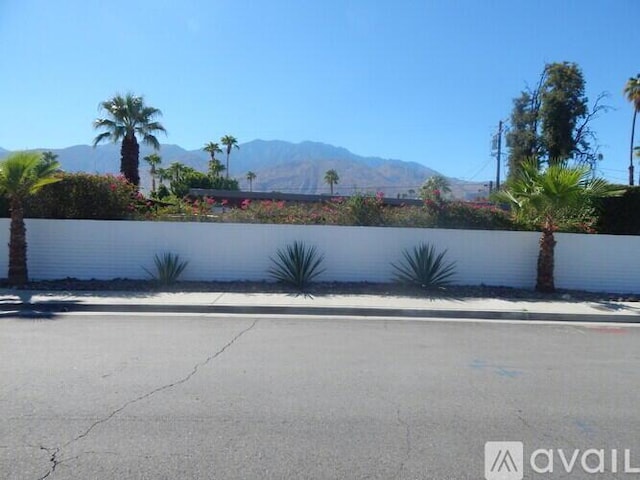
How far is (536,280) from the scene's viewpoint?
539 inches

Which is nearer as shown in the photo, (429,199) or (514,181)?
(514,181)

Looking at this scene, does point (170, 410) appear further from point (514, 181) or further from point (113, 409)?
point (514, 181)

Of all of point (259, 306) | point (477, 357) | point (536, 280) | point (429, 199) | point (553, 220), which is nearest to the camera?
point (477, 357)

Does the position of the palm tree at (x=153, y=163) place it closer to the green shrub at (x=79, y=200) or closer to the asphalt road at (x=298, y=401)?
the green shrub at (x=79, y=200)

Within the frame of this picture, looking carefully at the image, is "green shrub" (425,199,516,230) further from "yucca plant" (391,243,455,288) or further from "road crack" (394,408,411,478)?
"road crack" (394,408,411,478)

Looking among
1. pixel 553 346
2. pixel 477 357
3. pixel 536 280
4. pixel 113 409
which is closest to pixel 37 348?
pixel 113 409

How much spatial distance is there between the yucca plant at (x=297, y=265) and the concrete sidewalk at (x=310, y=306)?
135 cm

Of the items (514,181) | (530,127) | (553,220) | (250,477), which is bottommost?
(250,477)

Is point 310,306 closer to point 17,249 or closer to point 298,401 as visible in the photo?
point 298,401

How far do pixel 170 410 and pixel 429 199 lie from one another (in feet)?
36.8

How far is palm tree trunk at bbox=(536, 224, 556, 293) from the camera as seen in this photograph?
12898mm

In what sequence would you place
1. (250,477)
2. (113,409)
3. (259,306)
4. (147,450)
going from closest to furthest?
(250,477) < (147,450) < (113,409) < (259,306)

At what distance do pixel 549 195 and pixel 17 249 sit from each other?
12719mm

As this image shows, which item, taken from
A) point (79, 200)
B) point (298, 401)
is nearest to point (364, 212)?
point (79, 200)
